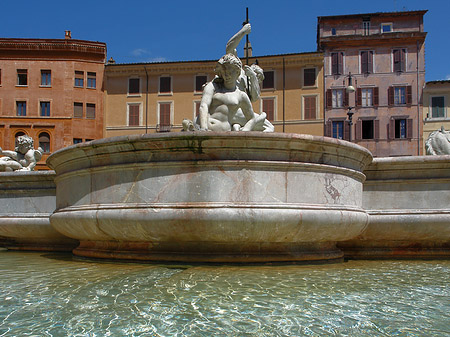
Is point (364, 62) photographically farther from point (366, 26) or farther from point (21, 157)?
point (21, 157)

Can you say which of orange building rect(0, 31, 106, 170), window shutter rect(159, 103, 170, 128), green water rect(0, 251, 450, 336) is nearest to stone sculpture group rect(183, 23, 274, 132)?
green water rect(0, 251, 450, 336)

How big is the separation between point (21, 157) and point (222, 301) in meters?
6.84

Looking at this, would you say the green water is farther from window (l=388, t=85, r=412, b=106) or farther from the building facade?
window (l=388, t=85, r=412, b=106)

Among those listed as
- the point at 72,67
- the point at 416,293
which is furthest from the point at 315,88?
the point at 416,293

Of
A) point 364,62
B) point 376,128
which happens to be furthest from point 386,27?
point 376,128

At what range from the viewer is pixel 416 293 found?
3693 mm

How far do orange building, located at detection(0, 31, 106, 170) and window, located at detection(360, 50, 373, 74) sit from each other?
22748mm

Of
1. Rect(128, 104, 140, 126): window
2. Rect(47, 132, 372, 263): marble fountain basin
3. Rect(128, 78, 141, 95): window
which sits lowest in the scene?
Rect(47, 132, 372, 263): marble fountain basin

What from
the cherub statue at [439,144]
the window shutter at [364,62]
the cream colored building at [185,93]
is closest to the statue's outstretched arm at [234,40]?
the cherub statue at [439,144]

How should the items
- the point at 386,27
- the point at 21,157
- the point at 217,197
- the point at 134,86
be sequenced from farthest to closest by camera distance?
1. the point at 386,27
2. the point at 134,86
3. the point at 21,157
4. the point at 217,197

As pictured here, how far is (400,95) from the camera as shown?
137ft

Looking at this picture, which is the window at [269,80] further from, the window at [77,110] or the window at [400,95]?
the window at [77,110]

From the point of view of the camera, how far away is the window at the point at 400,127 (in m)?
40.9

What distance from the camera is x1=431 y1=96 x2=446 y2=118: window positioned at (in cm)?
4112
